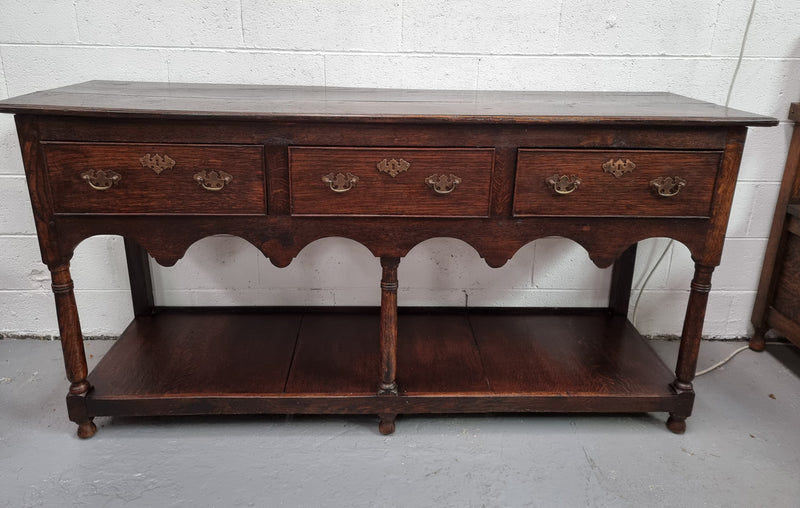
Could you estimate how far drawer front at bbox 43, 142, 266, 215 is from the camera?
1.59 m

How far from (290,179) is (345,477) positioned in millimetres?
838

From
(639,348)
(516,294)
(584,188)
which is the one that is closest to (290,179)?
(584,188)

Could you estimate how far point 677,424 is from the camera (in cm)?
193

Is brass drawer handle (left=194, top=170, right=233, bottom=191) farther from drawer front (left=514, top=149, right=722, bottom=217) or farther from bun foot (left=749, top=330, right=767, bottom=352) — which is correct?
bun foot (left=749, top=330, right=767, bottom=352)

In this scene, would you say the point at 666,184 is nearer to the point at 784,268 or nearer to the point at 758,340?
the point at 784,268

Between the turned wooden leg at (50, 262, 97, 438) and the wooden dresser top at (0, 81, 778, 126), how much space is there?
482 mm

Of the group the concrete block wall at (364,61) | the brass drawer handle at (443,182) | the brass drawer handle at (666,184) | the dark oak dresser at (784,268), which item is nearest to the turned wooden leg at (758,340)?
the dark oak dresser at (784,268)

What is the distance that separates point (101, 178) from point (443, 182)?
2.92 ft

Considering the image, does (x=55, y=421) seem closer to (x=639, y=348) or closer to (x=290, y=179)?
(x=290, y=179)

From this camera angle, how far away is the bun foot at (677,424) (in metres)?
1.93

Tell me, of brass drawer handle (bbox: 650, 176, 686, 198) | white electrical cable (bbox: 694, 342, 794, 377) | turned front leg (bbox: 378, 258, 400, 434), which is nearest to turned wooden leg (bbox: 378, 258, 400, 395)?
turned front leg (bbox: 378, 258, 400, 434)

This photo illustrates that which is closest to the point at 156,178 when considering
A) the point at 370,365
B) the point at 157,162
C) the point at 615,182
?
the point at 157,162

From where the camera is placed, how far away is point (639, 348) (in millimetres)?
2180

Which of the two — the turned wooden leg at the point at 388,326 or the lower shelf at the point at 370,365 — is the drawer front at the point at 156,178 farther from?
the lower shelf at the point at 370,365
